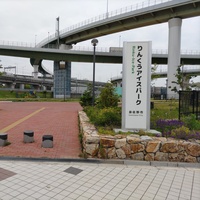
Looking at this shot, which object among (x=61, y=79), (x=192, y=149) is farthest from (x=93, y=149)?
(x=61, y=79)

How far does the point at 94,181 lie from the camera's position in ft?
14.4

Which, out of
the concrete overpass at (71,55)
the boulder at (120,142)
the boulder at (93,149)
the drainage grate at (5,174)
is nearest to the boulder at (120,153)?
the boulder at (120,142)

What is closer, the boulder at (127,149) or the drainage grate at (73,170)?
the drainage grate at (73,170)

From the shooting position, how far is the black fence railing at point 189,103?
29.4 feet

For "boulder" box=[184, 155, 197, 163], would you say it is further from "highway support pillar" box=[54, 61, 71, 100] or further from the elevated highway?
"highway support pillar" box=[54, 61, 71, 100]

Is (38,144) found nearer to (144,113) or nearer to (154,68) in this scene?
(144,113)

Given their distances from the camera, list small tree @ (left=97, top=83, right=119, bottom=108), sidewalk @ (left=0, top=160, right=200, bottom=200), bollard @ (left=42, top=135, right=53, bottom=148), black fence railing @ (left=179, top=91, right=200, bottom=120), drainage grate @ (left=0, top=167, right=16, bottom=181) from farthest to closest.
Result: small tree @ (left=97, top=83, right=119, bottom=108) → black fence railing @ (left=179, top=91, right=200, bottom=120) → bollard @ (left=42, top=135, right=53, bottom=148) → drainage grate @ (left=0, top=167, right=16, bottom=181) → sidewalk @ (left=0, top=160, right=200, bottom=200)

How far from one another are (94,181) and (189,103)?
7.04 meters

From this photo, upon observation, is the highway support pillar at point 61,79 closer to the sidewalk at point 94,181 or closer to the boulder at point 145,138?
the boulder at point 145,138

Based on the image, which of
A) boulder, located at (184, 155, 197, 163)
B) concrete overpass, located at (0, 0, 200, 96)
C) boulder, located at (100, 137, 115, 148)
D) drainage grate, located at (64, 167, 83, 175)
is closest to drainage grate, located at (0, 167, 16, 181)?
drainage grate, located at (64, 167, 83, 175)

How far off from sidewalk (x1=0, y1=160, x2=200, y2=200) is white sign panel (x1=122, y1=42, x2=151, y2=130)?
187cm

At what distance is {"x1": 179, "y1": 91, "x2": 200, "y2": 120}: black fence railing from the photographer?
8.96 m

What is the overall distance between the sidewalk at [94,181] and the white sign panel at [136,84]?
6.14 feet

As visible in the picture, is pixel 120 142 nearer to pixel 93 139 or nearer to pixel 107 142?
pixel 107 142
